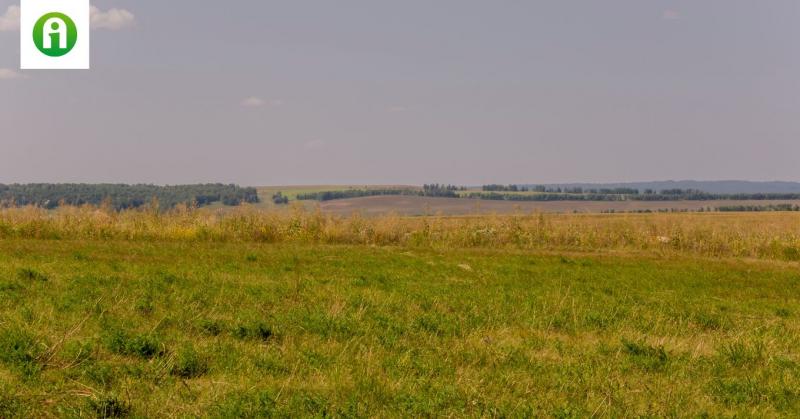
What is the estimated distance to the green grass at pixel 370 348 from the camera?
5.93m

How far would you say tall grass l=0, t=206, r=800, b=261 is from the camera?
25.3 meters

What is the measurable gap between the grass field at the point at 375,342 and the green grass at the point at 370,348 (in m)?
0.03

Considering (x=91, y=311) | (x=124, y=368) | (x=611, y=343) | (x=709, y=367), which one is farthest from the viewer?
(x=91, y=311)

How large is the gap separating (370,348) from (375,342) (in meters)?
0.40

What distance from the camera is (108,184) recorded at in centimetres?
9706

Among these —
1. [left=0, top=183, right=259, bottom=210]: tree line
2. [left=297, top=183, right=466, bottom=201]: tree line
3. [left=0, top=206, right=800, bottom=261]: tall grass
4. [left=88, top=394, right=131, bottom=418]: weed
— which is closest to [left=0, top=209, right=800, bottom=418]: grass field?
[left=88, top=394, right=131, bottom=418]: weed

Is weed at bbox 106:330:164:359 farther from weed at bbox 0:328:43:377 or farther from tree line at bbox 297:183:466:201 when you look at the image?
tree line at bbox 297:183:466:201

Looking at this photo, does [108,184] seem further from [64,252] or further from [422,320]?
[422,320]

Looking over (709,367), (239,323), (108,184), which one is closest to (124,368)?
(239,323)

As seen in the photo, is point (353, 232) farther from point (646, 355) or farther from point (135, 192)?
point (135, 192)

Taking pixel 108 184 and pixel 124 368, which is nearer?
pixel 124 368

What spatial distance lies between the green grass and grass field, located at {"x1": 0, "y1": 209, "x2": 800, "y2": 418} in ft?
0.09

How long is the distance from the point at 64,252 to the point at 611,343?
15165 mm

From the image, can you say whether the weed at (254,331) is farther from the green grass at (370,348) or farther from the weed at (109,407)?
the weed at (109,407)
